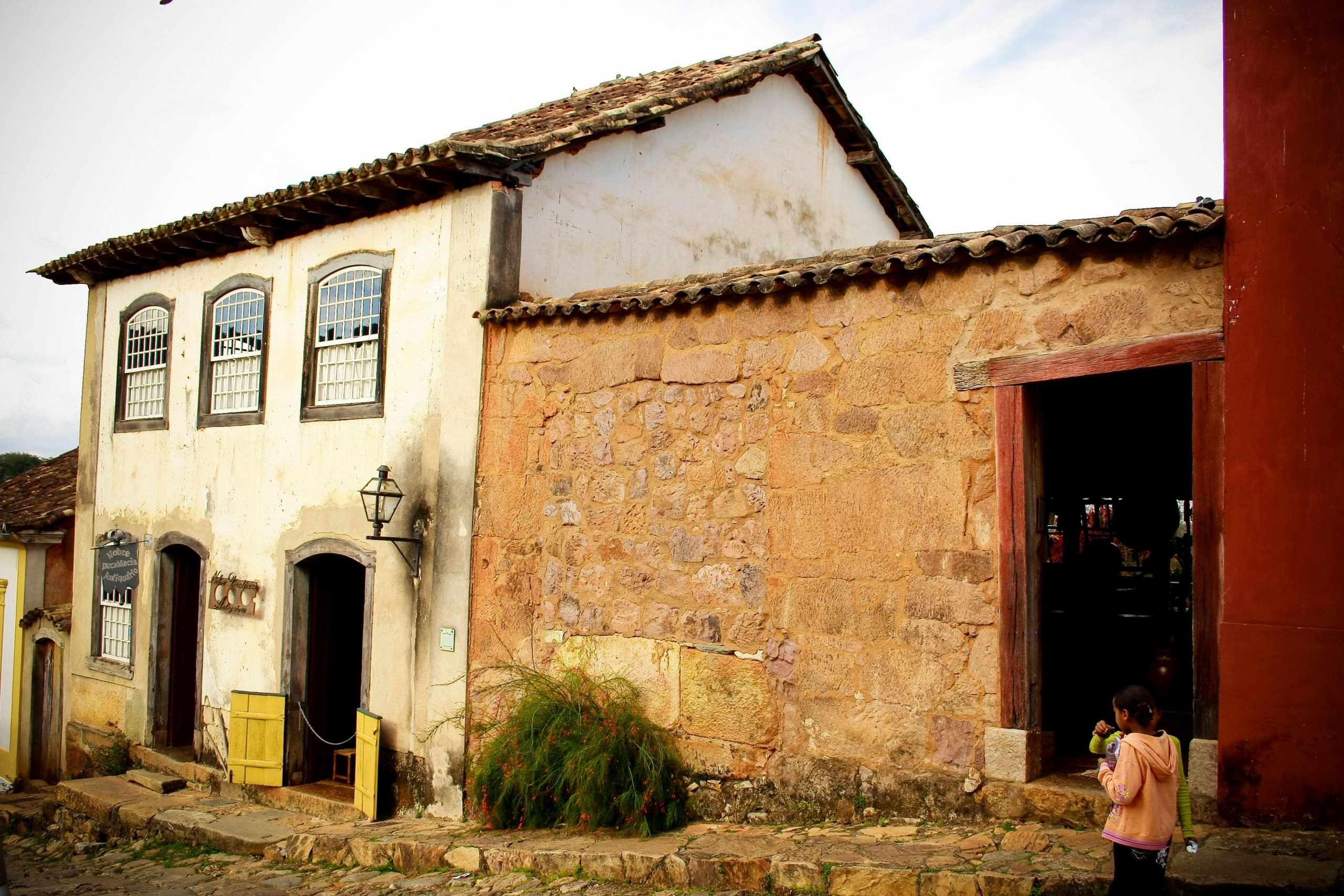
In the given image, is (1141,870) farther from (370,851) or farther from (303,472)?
A: (303,472)

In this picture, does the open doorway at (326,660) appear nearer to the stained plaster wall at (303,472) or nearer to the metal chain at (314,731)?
the metal chain at (314,731)

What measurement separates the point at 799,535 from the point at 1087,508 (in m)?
6.52

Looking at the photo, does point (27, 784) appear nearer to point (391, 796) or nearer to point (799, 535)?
point (391, 796)

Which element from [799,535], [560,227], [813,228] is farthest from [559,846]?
[813,228]

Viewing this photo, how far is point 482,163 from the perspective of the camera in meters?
8.22

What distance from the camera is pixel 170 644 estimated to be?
1152cm

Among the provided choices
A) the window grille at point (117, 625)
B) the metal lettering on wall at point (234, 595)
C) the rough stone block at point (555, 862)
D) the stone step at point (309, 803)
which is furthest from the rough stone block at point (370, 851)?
the window grille at point (117, 625)

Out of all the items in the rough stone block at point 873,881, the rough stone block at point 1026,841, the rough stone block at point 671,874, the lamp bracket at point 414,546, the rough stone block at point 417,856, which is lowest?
the rough stone block at point 417,856

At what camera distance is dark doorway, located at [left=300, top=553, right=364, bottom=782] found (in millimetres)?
9961

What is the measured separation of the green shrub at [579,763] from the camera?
6492 millimetres

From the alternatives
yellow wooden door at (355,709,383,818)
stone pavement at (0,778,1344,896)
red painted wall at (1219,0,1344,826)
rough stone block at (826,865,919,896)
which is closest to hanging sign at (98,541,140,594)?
stone pavement at (0,778,1344,896)

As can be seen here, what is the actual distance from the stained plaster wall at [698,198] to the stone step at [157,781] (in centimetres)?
646

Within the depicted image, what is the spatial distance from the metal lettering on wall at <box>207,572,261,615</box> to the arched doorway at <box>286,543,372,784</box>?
1.95ft

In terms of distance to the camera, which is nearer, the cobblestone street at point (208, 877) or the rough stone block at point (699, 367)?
the cobblestone street at point (208, 877)
